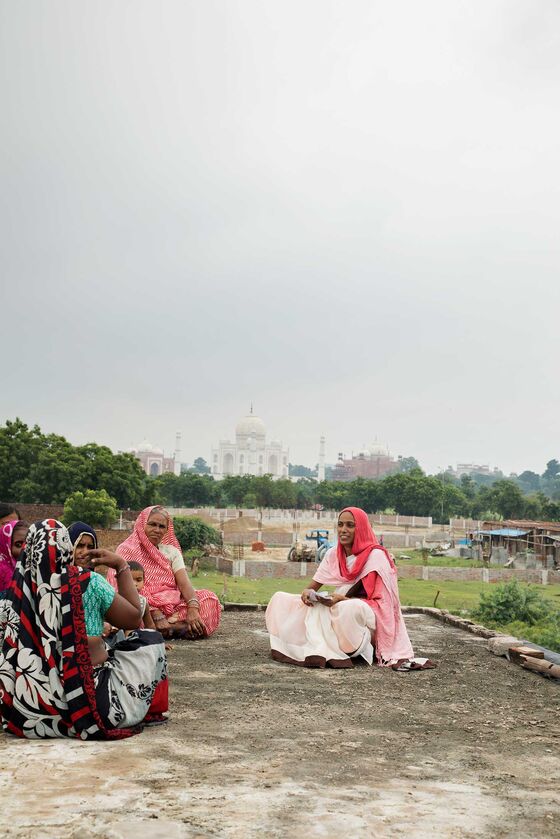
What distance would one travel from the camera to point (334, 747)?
4.34 m

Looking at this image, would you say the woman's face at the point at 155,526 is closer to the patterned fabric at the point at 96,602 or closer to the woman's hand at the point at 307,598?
the woman's hand at the point at 307,598

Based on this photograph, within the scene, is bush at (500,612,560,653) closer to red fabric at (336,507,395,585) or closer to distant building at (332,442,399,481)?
red fabric at (336,507,395,585)

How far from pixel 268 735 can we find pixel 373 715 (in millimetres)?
906

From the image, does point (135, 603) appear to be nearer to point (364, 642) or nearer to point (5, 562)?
point (5, 562)

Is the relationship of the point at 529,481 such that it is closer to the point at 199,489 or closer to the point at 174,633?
the point at 199,489

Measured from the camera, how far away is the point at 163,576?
786cm

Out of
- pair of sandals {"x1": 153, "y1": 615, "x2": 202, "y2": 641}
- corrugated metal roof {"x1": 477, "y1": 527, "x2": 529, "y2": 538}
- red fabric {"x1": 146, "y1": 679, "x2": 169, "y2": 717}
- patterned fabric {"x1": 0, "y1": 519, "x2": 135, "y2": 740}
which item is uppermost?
corrugated metal roof {"x1": 477, "y1": 527, "x2": 529, "y2": 538}

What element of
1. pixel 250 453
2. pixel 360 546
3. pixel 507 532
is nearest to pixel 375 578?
pixel 360 546

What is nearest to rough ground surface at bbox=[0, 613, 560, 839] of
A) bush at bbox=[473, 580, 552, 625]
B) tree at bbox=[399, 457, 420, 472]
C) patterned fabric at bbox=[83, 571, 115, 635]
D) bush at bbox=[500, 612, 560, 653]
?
patterned fabric at bbox=[83, 571, 115, 635]

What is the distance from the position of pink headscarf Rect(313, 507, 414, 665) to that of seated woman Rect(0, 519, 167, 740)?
10.7 feet

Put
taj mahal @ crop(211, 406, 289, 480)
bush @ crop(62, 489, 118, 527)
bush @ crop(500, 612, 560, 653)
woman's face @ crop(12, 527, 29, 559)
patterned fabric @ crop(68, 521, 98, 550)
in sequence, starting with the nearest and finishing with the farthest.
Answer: patterned fabric @ crop(68, 521, 98, 550)
woman's face @ crop(12, 527, 29, 559)
bush @ crop(500, 612, 560, 653)
bush @ crop(62, 489, 118, 527)
taj mahal @ crop(211, 406, 289, 480)

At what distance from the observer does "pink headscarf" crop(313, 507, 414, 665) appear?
720 cm

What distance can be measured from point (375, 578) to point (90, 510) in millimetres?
25742

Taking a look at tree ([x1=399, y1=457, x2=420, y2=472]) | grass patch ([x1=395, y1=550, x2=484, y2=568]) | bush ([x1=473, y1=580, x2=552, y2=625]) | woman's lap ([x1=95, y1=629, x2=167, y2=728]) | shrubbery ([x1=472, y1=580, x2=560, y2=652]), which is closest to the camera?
woman's lap ([x1=95, y1=629, x2=167, y2=728])
